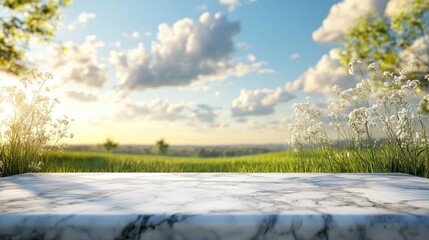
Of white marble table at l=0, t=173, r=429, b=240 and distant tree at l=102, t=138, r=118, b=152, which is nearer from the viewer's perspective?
white marble table at l=0, t=173, r=429, b=240

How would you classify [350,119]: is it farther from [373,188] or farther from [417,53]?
[417,53]

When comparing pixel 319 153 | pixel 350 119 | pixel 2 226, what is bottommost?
pixel 2 226

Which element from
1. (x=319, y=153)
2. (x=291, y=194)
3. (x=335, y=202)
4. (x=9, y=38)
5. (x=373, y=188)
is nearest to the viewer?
(x=335, y=202)

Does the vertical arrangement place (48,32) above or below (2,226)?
above

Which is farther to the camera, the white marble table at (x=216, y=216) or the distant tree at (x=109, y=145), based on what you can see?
the distant tree at (x=109, y=145)

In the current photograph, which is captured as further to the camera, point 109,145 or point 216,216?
point 109,145

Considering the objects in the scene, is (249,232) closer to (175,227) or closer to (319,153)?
(175,227)

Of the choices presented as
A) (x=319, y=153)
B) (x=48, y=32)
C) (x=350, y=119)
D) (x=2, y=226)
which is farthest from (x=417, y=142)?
(x=48, y=32)

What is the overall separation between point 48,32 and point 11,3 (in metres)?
1.80

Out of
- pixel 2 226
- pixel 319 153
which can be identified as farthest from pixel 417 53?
pixel 2 226

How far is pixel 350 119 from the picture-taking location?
5223 millimetres

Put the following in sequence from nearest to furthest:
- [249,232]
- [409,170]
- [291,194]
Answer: [249,232] < [291,194] < [409,170]

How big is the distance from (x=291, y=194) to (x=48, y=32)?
1482 centimetres

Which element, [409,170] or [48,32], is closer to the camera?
[409,170]
